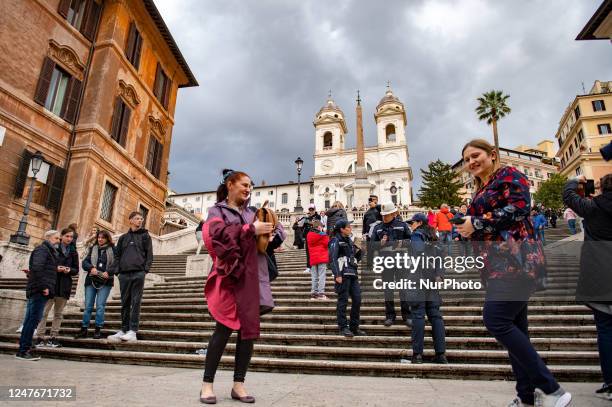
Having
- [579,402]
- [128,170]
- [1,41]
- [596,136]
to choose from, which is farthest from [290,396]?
[596,136]

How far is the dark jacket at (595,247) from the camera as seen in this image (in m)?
3.20

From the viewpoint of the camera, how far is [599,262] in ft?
10.8

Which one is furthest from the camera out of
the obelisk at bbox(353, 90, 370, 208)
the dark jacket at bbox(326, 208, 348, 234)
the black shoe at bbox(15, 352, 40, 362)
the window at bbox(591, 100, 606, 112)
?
the window at bbox(591, 100, 606, 112)

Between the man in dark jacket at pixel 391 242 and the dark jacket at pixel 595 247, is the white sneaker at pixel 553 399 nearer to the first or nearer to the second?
the dark jacket at pixel 595 247

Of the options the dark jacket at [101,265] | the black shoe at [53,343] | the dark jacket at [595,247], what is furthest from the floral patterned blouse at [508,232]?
the black shoe at [53,343]

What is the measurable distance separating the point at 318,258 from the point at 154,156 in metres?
17.7

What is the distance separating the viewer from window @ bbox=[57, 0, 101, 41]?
16.9m

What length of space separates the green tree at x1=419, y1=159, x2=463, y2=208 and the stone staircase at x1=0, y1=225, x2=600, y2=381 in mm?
38187

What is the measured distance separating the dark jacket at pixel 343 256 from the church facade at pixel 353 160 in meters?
53.8

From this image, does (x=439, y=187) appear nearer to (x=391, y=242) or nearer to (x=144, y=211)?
(x=144, y=211)

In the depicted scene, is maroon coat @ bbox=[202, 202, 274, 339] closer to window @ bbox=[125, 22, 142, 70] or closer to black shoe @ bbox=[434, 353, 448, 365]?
black shoe @ bbox=[434, 353, 448, 365]

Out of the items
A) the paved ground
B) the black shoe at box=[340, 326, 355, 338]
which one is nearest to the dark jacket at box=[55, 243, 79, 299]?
the paved ground

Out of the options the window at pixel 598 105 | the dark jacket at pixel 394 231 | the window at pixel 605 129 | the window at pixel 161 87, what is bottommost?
the dark jacket at pixel 394 231

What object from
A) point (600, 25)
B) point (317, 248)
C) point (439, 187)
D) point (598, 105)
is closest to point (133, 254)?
point (317, 248)
